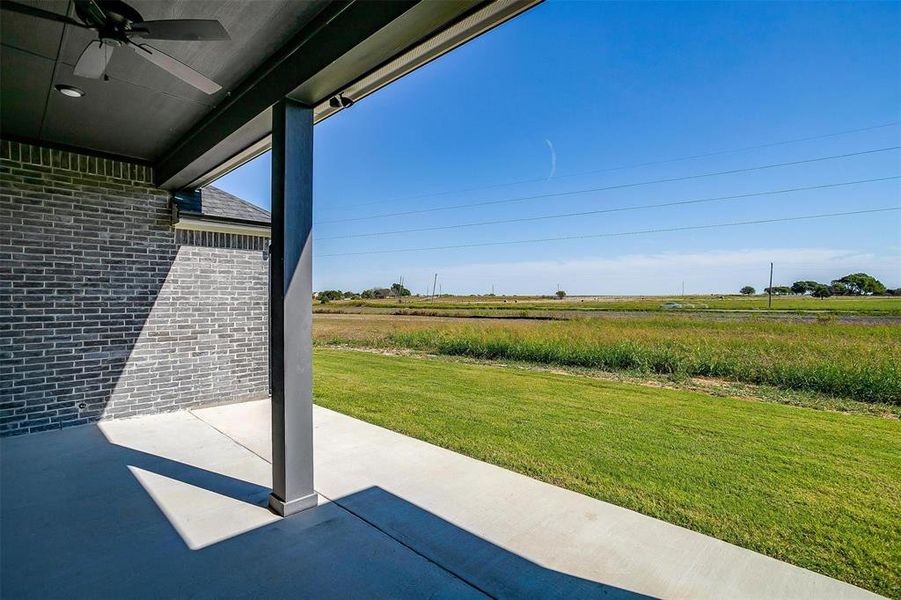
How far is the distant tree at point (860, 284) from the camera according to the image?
3684cm

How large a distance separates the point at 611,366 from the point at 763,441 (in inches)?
217

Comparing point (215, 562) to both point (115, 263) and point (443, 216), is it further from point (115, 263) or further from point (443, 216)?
point (443, 216)

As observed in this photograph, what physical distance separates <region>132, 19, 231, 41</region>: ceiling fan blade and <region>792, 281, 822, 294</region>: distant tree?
6325cm

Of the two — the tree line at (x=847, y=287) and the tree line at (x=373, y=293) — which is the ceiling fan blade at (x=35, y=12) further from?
the tree line at (x=373, y=293)

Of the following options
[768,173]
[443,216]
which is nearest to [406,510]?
[768,173]

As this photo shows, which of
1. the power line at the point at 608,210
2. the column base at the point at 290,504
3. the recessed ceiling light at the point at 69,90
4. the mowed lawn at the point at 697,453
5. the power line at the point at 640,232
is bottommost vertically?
the mowed lawn at the point at 697,453

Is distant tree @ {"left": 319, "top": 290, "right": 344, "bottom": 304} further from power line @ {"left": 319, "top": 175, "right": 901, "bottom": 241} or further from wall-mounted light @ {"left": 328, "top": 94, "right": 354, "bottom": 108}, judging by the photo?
wall-mounted light @ {"left": 328, "top": 94, "right": 354, "bottom": 108}

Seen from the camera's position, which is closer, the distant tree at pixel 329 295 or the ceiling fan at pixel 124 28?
the ceiling fan at pixel 124 28

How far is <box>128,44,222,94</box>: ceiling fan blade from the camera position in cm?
213

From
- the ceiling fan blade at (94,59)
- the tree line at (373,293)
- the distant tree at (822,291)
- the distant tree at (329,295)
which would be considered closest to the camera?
Result: the ceiling fan blade at (94,59)

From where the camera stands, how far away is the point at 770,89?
42.5ft

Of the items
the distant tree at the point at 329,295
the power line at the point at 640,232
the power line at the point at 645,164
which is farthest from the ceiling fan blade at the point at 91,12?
the distant tree at the point at 329,295

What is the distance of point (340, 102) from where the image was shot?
110 inches

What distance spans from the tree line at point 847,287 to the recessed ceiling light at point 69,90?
1903 inches
